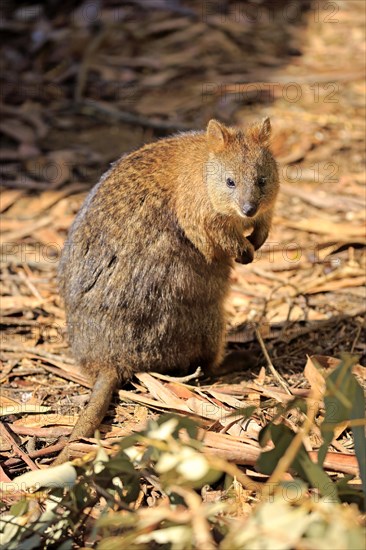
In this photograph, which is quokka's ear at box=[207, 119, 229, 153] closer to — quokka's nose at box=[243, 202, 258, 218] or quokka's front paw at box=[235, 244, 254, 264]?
quokka's nose at box=[243, 202, 258, 218]

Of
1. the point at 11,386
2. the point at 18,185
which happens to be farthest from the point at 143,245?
the point at 18,185

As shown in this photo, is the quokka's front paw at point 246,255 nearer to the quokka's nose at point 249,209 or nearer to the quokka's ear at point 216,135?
the quokka's nose at point 249,209

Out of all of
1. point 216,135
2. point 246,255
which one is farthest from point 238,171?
point 246,255

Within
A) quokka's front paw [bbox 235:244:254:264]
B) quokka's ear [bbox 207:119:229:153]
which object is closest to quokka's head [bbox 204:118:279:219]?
quokka's ear [bbox 207:119:229:153]

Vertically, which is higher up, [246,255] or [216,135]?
[216,135]

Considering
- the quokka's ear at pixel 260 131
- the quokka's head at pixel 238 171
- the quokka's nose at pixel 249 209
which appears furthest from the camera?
the quokka's ear at pixel 260 131

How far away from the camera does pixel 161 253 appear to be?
5090 mm

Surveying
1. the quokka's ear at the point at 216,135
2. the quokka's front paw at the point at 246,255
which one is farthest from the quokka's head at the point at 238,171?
the quokka's front paw at the point at 246,255

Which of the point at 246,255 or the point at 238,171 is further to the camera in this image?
the point at 246,255

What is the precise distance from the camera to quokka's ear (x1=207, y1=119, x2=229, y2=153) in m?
5.14

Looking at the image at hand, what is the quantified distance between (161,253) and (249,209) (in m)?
0.60

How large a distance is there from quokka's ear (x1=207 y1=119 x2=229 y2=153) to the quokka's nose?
45 cm

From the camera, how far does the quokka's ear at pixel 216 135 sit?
202 inches

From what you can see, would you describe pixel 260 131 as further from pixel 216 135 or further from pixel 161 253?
pixel 161 253
